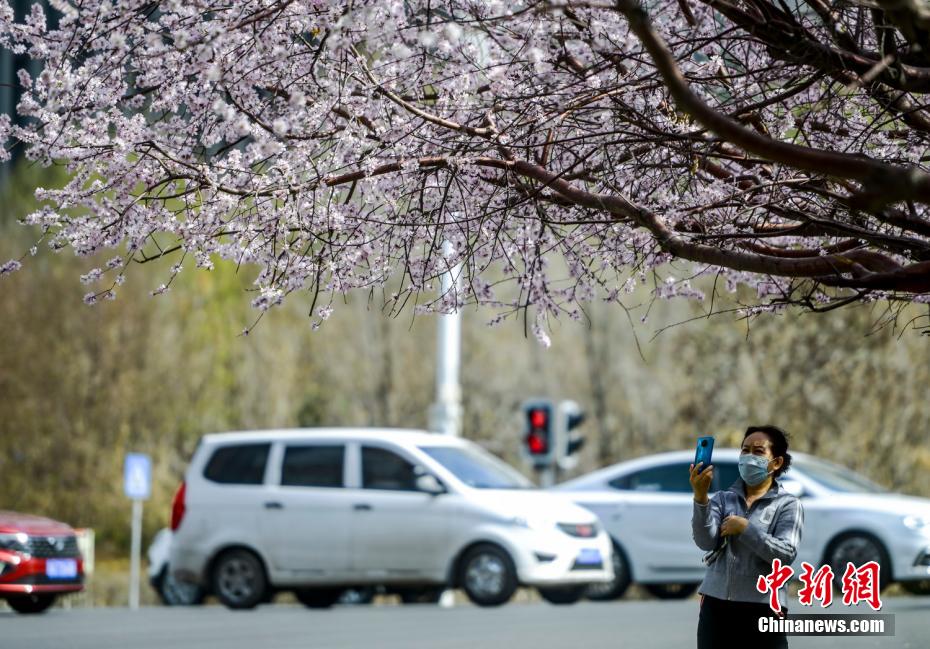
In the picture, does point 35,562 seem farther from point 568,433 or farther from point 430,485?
point 568,433

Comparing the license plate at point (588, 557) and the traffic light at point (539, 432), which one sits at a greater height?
the traffic light at point (539, 432)

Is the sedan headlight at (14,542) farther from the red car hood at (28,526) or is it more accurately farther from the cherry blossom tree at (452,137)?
the cherry blossom tree at (452,137)

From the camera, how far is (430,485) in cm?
1822

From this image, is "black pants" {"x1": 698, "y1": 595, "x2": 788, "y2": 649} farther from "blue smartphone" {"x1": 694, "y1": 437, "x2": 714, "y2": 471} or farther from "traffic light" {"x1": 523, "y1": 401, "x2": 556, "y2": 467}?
"traffic light" {"x1": 523, "y1": 401, "x2": 556, "y2": 467}

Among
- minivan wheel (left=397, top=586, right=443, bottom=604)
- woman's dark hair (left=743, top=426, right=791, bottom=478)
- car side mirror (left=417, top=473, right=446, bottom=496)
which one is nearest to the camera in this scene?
woman's dark hair (left=743, top=426, right=791, bottom=478)

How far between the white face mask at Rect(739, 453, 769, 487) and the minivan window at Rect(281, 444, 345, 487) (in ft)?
39.3

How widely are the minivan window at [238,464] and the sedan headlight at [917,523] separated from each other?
6.77 m

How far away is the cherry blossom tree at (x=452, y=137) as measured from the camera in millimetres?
7977

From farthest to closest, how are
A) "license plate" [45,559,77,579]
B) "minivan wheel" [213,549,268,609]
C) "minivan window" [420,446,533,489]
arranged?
1. "minivan wheel" [213,549,268,609]
2. "minivan window" [420,446,533,489]
3. "license plate" [45,559,77,579]

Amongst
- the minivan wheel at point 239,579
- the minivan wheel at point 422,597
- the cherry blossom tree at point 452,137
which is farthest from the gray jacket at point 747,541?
the minivan wheel at point 422,597

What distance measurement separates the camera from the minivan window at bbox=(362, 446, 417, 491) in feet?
60.3

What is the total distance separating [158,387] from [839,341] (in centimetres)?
1466

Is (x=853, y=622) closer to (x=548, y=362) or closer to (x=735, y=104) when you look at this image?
(x=735, y=104)
